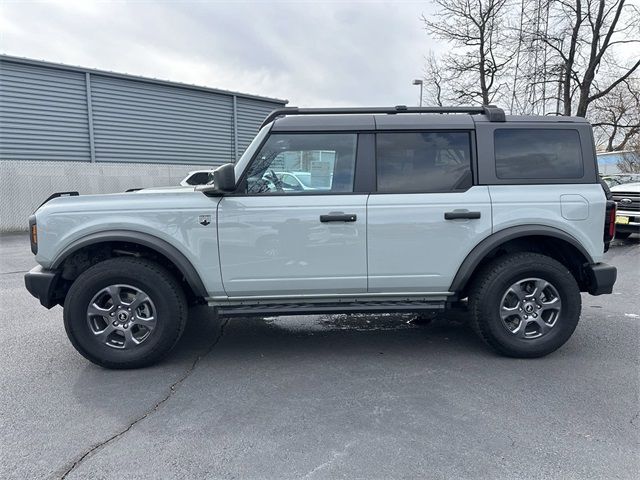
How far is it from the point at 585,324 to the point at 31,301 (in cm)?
674

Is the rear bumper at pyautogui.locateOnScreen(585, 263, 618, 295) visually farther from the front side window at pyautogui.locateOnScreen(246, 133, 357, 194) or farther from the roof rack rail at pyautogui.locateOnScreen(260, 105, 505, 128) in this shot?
the front side window at pyautogui.locateOnScreen(246, 133, 357, 194)

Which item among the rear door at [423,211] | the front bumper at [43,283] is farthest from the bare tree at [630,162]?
the front bumper at [43,283]

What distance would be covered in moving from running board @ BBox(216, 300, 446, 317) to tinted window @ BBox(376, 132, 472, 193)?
0.99 meters

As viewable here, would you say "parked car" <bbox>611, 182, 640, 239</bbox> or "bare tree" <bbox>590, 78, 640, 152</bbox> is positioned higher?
"bare tree" <bbox>590, 78, 640, 152</bbox>

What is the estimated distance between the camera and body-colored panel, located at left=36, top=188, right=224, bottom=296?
363 centimetres

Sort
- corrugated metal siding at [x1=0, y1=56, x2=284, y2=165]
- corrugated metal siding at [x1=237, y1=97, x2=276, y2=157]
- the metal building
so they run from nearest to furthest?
the metal building → corrugated metal siding at [x1=0, y1=56, x2=284, y2=165] → corrugated metal siding at [x1=237, y1=97, x2=276, y2=157]

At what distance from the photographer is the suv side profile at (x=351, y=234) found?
3.65 meters

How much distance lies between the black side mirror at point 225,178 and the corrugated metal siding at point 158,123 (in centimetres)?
1098

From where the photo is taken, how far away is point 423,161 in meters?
3.88

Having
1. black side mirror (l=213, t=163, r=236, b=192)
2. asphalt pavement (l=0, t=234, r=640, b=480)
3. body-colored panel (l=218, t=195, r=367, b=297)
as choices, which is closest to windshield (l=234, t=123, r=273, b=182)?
black side mirror (l=213, t=163, r=236, b=192)

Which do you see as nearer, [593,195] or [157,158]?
[593,195]

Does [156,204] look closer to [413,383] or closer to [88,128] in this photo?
[413,383]

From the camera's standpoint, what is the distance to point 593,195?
3836 millimetres

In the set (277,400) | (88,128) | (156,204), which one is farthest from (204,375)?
(88,128)
